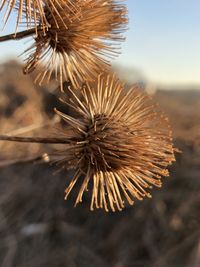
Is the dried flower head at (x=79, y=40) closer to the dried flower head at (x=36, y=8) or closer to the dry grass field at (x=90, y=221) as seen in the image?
the dried flower head at (x=36, y=8)

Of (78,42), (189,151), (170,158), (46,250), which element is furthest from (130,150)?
(189,151)

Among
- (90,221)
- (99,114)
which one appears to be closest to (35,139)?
(99,114)

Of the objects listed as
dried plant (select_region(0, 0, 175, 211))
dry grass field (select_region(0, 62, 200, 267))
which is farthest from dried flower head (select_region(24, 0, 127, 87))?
dry grass field (select_region(0, 62, 200, 267))

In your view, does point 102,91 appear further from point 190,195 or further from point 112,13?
point 190,195

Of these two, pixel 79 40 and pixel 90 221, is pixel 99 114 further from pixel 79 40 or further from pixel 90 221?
pixel 90 221

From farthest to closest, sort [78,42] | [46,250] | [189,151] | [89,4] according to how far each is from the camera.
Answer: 1. [189,151]
2. [46,250]
3. [78,42]
4. [89,4]

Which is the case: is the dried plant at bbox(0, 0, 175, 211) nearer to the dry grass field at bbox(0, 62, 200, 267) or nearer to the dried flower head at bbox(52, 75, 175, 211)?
the dried flower head at bbox(52, 75, 175, 211)

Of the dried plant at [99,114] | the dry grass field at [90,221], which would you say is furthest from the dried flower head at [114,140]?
the dry grass field at [90,221]
